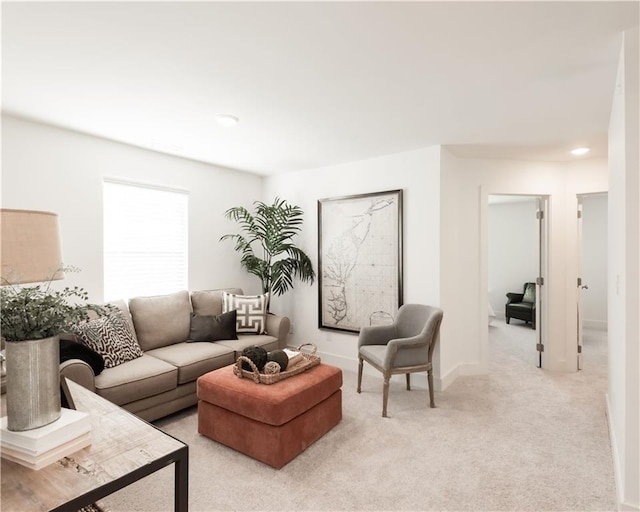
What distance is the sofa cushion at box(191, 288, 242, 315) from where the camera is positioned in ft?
12.9

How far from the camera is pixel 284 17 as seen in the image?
1.64 m

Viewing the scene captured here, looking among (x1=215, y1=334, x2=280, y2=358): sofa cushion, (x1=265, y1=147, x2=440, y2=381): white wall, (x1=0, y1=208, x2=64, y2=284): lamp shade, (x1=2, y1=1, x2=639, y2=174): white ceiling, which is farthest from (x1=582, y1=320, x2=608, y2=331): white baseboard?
(x1=0, y1=208, x2=64, y2=284): lamp shade

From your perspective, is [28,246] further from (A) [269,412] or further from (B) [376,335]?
(B) [376,335]

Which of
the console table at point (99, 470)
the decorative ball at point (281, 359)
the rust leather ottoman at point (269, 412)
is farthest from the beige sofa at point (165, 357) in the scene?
the console table at point (99, 470)

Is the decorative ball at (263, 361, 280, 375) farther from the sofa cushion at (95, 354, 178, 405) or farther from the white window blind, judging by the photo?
the white window blind

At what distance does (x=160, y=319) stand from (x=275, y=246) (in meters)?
1.53

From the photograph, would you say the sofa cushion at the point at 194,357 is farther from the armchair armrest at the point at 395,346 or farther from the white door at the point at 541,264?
the white door at the point at 541,264

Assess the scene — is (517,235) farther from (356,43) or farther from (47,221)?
(47,221)

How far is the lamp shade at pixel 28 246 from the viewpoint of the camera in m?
1.24

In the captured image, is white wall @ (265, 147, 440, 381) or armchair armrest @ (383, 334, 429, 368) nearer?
armchair armrest @ (383, 334, 429, 368)

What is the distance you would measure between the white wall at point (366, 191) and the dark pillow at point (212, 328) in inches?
45.2

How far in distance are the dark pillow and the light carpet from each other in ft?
2.50

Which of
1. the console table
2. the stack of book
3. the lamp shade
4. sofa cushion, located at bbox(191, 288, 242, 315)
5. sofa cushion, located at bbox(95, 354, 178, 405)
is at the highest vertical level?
the lamp shade

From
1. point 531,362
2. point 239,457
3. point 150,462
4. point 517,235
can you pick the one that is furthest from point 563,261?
point 150,462
